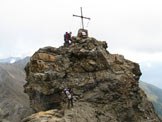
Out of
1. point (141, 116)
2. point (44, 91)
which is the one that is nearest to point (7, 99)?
point (44, 91)

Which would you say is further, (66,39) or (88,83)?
(66,39)

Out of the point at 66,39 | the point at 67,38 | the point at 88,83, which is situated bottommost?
the point at 88,83

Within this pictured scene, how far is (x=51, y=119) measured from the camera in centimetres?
1791

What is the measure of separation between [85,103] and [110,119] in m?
5.10

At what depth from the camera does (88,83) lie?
27.9 meters

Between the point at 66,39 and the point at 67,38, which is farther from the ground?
the point at 67,38

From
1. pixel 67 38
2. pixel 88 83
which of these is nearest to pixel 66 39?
pixel 67 38

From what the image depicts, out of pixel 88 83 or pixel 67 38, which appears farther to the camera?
pixel 67 38

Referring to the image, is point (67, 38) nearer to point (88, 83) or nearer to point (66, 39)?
point (66, 39)

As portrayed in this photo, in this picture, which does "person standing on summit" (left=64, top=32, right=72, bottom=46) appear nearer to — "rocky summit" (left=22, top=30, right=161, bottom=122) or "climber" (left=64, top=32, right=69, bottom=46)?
"climber" (left=64, top=32, right=69, bottom=46)

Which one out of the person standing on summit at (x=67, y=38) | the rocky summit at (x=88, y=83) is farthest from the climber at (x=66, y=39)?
the rocky summit at (x=88, y=83)

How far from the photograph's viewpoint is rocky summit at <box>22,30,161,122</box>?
2622 centimetres

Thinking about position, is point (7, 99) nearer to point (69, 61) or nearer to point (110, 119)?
point (69, 61)

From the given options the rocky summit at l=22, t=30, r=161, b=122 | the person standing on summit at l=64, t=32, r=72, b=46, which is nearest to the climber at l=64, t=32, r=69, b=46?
the person standing on summit at l=64, t=32, r=72, b=46
